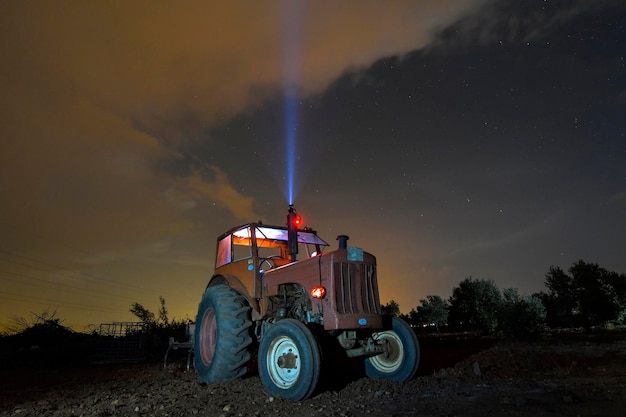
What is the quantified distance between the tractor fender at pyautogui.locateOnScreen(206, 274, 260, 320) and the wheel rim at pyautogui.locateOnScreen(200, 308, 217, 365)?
74 centimetres

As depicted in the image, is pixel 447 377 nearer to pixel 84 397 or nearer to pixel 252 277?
pixel 252 277

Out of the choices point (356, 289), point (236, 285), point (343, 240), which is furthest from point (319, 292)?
point (236, 285)

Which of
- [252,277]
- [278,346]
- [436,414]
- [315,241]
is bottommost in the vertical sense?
[436,414]

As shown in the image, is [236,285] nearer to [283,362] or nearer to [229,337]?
[229,337]

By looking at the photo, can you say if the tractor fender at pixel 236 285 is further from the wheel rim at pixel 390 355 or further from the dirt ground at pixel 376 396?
the wheel rim at pixel 390 355

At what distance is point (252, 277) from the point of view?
7699 mm

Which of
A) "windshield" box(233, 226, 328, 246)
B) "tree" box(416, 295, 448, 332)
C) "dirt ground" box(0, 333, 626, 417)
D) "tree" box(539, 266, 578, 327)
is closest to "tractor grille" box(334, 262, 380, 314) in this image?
"dirt ground" box(0, 333, 626, 417)

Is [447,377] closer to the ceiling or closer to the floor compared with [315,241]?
closer to the floor

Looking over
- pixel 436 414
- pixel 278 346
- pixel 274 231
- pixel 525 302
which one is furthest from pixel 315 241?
pixel 525 302

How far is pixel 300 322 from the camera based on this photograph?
18.7ft

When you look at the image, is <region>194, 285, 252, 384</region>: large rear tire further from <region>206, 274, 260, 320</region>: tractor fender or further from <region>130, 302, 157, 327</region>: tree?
<region>130, 302, 157, 327</region>: tree

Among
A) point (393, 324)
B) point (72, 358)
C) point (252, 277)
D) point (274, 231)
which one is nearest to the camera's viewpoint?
point (393, 324)

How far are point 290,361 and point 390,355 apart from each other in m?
2.15

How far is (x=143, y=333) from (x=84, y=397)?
1073 cm
